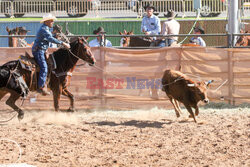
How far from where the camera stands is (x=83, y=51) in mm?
10945

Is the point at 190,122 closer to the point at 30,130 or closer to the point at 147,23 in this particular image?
the point at 30,130

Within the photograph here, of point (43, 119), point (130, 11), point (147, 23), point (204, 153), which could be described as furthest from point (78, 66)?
point (130, 11)

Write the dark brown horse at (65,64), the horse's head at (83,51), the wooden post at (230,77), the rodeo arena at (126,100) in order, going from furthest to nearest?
1. the wooden post at (230,77)
2. the horse's head at (83,51)
3. the dark brown horse at (65,64)
4. the rodeo arena at (126,100)

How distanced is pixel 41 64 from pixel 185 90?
10.7 feet

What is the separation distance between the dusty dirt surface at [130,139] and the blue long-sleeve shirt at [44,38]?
171 cm

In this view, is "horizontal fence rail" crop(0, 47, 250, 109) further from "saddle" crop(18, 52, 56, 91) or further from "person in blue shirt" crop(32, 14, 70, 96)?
"person in blue shirt" crop(32, 14, 70, 96)

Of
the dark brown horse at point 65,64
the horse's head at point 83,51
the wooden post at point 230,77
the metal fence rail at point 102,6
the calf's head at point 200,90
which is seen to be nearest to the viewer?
the calf's head at point 200,90

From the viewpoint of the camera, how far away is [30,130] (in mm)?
9086

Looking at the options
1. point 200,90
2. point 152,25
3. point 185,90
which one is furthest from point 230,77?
point 152,25

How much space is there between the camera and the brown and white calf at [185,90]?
979cm

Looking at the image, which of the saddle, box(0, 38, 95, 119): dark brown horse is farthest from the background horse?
the saddle

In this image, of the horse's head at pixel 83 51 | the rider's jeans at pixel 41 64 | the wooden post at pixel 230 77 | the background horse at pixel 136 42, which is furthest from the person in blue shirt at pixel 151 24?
the rider's jeans at pixel 41 64

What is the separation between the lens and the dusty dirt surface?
702 centimetres

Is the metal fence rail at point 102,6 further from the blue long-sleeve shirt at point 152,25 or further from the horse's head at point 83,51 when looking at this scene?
the horse's head at point 83,51
